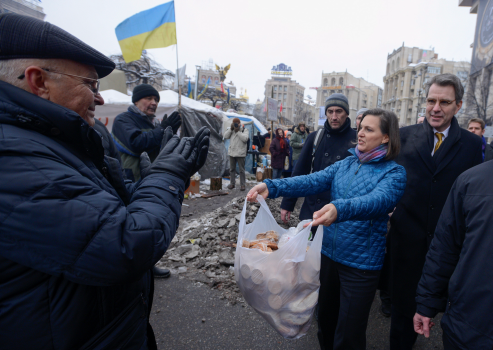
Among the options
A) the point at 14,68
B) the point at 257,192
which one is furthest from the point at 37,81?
the point at 257,192

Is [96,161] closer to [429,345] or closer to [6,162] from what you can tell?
[6,162]

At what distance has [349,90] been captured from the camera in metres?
89.9

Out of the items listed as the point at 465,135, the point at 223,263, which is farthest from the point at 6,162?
the point at 223,263

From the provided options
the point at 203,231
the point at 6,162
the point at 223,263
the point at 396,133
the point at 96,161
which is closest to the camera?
the point at 6,162

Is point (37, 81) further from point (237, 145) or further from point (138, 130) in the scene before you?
point (237, 145)

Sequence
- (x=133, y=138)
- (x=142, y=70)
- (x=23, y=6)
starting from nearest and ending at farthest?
(x=133, y=138), (x=142, y=70), (x=23, y=6)

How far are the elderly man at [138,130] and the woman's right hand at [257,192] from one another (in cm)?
196

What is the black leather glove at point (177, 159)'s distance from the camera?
125 centimetres

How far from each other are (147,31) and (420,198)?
5.90m

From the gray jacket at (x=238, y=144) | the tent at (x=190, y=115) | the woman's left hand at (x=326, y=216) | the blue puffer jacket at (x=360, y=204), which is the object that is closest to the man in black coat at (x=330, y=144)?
the blue puffer jacket at (x=360, y=204)

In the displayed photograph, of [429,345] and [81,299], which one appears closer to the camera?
[81,299]

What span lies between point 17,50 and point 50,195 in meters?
0.54

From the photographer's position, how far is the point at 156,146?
3498mm

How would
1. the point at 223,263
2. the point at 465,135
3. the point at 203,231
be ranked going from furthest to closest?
the point at 203,231 → the point at 223,263 → the point at 465,135
